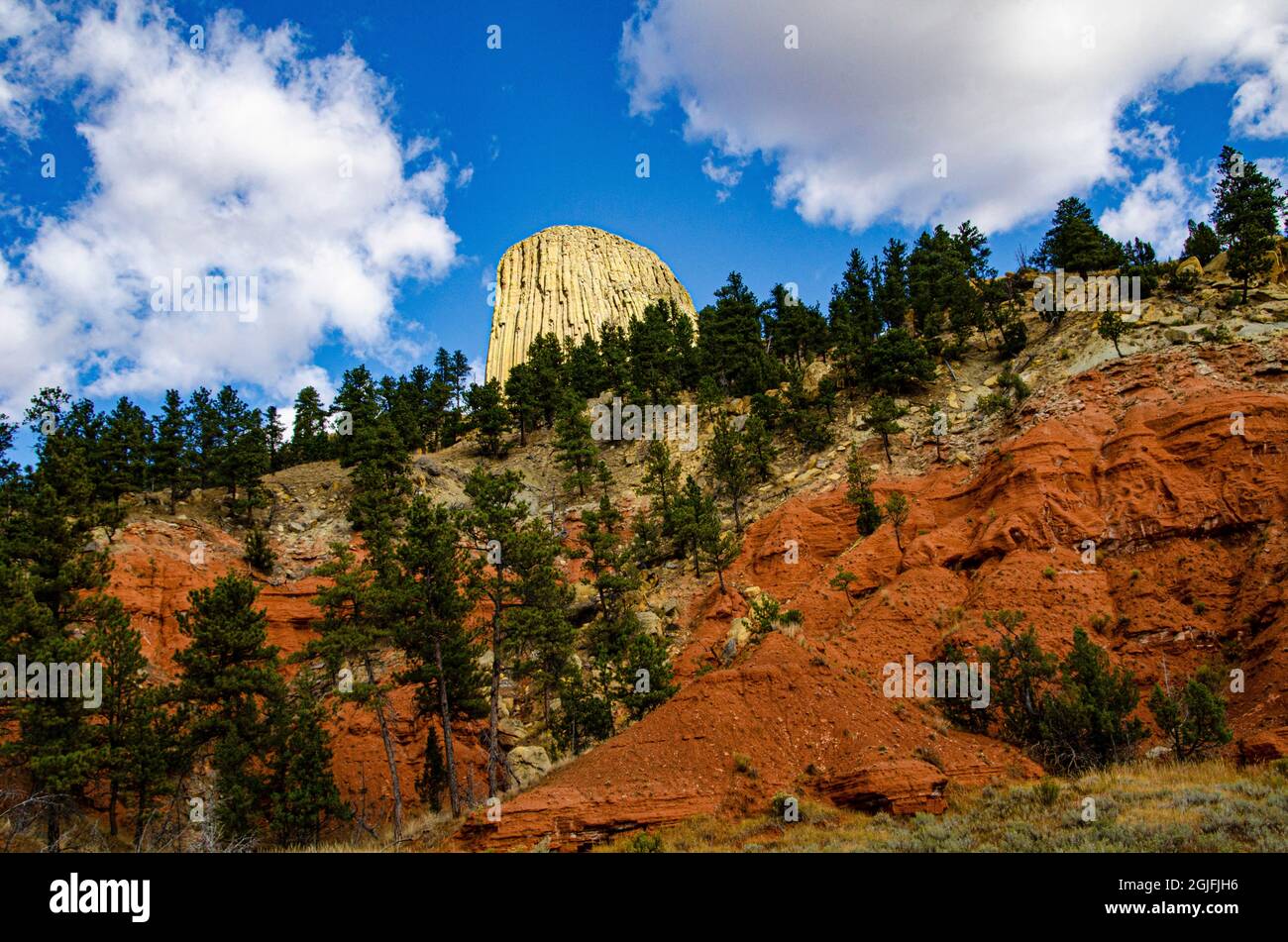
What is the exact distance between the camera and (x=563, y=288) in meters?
120

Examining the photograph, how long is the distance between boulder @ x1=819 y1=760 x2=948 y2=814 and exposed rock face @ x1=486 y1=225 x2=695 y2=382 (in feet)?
331

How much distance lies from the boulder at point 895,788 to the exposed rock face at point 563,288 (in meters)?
101

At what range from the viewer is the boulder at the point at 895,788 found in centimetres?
1684

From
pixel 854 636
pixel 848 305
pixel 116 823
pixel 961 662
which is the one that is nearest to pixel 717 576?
pixel 854 636

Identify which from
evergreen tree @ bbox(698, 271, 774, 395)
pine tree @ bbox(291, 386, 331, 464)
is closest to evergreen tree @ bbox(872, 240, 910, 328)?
evergreen tree @ bbox(698, 271, 774, 395)

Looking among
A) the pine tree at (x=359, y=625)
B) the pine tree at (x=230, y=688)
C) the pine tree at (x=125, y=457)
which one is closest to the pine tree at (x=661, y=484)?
the pine tree at (x=359, y=625)

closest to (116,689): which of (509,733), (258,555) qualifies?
(509,733)

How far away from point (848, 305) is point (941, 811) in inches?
2512

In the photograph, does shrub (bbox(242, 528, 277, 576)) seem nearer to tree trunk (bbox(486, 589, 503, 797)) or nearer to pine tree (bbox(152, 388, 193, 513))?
pine tree (bbox(152, 388, 193, 513))

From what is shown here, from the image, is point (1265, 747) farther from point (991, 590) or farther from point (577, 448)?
point (577, 448)
